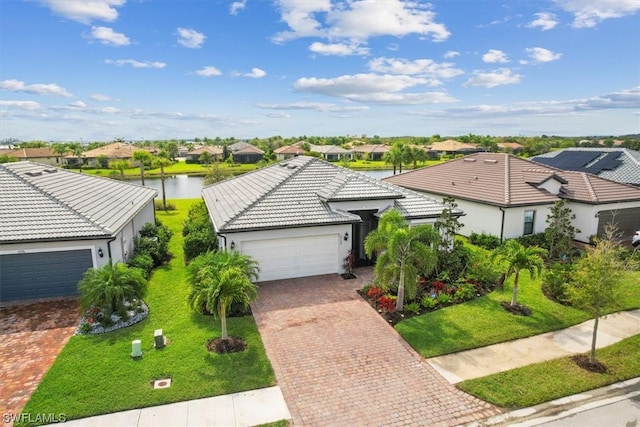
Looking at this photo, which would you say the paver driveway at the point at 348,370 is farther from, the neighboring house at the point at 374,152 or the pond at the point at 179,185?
the neighboring house at the point at 374,152

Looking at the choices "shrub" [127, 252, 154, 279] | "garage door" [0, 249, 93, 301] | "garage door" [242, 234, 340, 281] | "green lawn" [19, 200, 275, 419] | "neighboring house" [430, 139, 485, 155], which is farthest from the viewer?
"neighboring house" [430, 139, 485, 155]

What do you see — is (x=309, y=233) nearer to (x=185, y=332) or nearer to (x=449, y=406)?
(x=185, y=332)

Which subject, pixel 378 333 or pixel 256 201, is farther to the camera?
pixel 256 201

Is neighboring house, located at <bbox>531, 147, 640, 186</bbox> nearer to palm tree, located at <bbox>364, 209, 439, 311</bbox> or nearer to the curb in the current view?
palm tree, located at <bbox>364, 209, 439, 311</bbox>

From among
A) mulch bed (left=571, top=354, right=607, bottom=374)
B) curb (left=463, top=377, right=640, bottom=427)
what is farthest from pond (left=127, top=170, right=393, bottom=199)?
curb (left=463, top=377, right=640, bottom=427)

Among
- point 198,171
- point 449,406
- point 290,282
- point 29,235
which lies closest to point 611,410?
point 449,406

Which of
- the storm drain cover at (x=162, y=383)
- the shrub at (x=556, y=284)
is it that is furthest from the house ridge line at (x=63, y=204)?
the shrub at (x=556, y=284)
